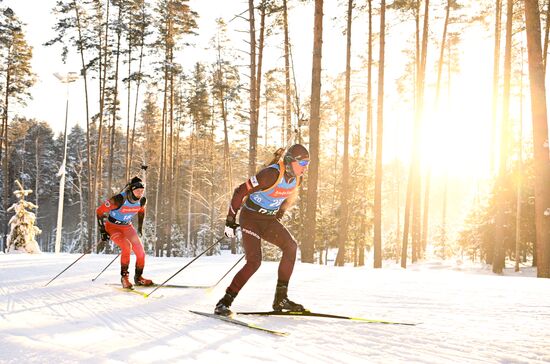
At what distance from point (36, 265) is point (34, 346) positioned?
9.16m

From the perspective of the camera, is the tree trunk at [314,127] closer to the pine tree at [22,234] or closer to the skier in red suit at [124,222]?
the skier in red suit at [124,222]

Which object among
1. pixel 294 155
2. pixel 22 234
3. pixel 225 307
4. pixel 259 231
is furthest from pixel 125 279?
pixel 22 234

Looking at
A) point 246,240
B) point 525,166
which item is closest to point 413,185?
point 525,166

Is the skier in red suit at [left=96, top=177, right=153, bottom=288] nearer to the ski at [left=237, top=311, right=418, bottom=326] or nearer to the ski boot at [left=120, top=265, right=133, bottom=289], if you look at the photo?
the ski boot at [left=120, top=265, right=133, bottom=289]

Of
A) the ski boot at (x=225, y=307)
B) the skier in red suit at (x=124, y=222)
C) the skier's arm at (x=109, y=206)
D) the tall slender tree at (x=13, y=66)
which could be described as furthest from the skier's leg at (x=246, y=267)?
the tall slender tree at (x=13, y=66)

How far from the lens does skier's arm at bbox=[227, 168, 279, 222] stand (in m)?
4.90

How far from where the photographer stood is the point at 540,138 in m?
10.6

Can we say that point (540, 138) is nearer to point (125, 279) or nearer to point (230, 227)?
point (230, 227)

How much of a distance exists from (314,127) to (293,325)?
8863 mm

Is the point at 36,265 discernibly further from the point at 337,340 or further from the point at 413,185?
the point at 413,185

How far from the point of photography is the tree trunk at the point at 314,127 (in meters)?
12.9

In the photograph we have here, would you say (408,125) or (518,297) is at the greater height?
(408,125)

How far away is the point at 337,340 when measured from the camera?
4.08m

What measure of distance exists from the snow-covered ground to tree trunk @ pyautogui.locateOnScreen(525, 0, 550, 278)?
3.85 meters
